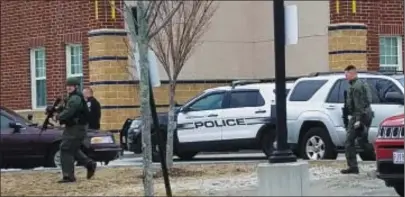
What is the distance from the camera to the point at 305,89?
20766 mm

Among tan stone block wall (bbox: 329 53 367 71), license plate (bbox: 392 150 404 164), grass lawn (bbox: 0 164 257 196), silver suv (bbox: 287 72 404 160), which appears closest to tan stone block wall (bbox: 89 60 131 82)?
tan stone block wall (bbox: 329 53 367 71)

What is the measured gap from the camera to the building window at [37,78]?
29.8m

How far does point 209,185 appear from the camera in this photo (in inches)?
619

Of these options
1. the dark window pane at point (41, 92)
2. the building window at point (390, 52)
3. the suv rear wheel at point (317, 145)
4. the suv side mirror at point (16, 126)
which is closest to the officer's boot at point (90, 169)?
the suv side mirror at point (16, 126)

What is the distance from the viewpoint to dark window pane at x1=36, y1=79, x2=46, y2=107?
97.3 ft

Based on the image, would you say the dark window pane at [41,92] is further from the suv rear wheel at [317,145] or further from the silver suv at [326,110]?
the suv rear wheel at [317,145]

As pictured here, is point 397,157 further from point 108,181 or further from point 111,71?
point 111,71

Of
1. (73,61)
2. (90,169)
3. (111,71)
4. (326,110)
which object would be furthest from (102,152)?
(73,61)

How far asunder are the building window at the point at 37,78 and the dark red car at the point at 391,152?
17709 millimetres

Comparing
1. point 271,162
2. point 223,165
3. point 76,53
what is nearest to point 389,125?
point 271,162

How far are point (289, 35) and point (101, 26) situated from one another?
14837 millimetres

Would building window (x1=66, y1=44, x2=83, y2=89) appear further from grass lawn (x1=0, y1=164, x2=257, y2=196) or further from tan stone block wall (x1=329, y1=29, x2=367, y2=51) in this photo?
grass lawn (x1=0, y1=164, x2=257, y2=196)

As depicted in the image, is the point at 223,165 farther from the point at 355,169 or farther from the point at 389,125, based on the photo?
the point at 389,125

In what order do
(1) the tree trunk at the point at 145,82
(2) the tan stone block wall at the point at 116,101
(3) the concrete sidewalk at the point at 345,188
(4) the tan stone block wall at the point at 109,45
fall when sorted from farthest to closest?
1. (2) the tan stone block wall at the point at 116,101
2. (4) the tan stone block wall at the point at 109,45
3. (3) the concrete sidewalk at the point at 345,188
4. (1) the tree trunk at the point at 145,82
